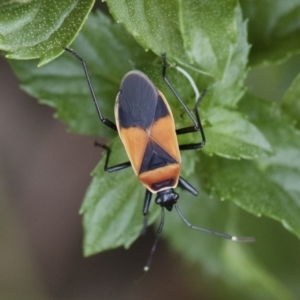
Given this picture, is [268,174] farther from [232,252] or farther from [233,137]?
[232,252]

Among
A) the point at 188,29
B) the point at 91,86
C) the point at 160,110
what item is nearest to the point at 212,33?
the point at 188,29

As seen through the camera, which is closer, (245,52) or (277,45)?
(245,52)

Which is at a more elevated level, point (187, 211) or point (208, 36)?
point (208, 36)

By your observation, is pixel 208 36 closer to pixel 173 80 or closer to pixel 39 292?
pixel 173 80

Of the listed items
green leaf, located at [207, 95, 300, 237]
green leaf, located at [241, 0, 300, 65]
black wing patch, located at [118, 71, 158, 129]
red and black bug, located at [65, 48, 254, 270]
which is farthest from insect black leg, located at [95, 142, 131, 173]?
green leaf, located at [241, 0, 300, 65]

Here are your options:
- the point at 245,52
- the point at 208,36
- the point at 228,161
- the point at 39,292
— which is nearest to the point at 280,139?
the point at 228,161
